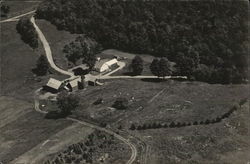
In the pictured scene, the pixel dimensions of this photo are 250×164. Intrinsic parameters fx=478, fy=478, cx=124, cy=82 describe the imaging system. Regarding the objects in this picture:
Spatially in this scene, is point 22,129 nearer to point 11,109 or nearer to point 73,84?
point 11,109

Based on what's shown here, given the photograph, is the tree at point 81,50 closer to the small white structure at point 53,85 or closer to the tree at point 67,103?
the small white structure at point 53,85

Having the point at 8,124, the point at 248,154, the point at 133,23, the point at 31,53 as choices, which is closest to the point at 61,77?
the point at 31,53

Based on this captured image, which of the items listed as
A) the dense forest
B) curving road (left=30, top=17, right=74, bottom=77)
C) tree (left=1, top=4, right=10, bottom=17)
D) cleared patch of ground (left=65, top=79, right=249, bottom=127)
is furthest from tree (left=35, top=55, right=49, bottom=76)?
tree (left=1, top=4, right=10, bottom=17)

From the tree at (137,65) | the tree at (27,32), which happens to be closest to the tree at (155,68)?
the tree at (137,65)

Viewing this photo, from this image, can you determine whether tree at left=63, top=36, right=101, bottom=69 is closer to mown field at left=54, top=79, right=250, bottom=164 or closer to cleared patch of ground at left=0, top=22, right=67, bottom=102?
cleared patch of ground at left=0, top=22, right=67, bottom=102

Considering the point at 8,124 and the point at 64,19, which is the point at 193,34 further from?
the point at 8,124

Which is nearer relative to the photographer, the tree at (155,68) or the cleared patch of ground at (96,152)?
the cleared patch of ground at (96,152)
